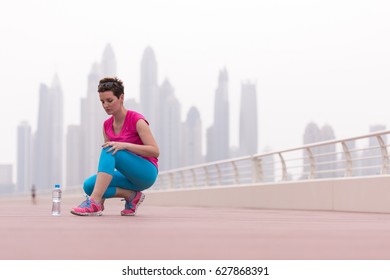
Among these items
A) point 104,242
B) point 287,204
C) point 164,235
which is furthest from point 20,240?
point 287,204

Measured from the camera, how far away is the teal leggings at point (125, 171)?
7.11 meters

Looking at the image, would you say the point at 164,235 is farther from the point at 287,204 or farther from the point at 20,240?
the point at 287,204

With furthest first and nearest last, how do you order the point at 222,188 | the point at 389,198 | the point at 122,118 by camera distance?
the point at 222,188, the point at 389,198, the point at 122,118

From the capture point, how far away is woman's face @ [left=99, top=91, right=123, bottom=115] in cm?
707

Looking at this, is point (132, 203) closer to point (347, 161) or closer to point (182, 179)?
point (347, 161)

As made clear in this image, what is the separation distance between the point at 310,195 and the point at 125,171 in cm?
620

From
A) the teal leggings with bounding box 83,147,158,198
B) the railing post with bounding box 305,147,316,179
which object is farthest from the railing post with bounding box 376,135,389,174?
the teal leggings with bounding box 83,147,158,198

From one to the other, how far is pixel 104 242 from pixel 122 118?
10.4 ft

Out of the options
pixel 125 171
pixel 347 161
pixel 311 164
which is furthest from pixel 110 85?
pixel 311 164

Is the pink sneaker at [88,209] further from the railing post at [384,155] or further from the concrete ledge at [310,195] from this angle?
the railing post at [384,155]

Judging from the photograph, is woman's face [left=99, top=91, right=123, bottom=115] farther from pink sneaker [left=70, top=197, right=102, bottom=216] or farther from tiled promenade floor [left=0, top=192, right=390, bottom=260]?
tiled promenade floor [left=0, top=192, right=390, bottom=260]

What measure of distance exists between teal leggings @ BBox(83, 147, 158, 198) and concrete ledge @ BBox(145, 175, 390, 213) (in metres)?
4.46
